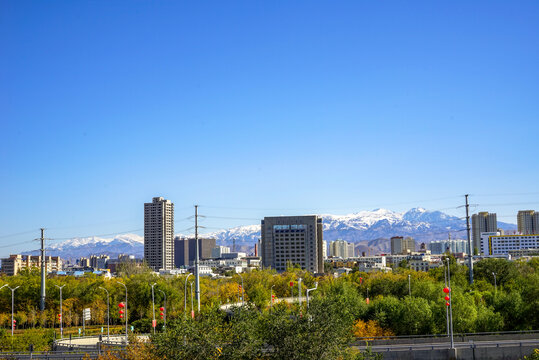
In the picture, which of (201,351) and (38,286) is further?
(38,286)

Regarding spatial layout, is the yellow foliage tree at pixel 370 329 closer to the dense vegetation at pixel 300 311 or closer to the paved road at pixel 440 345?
the dense vegetation at pixel 300 311

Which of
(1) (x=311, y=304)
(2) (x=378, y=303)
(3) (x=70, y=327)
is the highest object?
(1) (x=311, y=304)

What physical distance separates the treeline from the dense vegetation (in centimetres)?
13

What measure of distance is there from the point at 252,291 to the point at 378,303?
1756 inches

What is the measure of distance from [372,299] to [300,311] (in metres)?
62.2

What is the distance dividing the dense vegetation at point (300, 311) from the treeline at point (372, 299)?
0.13 meters

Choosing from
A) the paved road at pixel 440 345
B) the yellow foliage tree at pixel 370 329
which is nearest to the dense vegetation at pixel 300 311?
the yellow foliage tree at pixel 370 329

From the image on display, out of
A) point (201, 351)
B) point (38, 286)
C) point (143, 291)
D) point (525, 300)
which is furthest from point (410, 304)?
point (38, 286)

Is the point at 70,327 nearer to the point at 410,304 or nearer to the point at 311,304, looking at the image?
the point at 410,304

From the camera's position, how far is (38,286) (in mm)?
106312

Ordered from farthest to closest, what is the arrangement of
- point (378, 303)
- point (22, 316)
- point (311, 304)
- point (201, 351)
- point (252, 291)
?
point (252, 291) < point (22, 316) < point (378, 303) < point (311, 304) < point (201, 351)

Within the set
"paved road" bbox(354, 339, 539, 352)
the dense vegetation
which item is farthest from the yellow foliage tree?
"paved road" bbox(354, 339, 539, 352)

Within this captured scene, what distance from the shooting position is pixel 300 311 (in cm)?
4316

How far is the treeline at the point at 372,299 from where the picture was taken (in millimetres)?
70938
